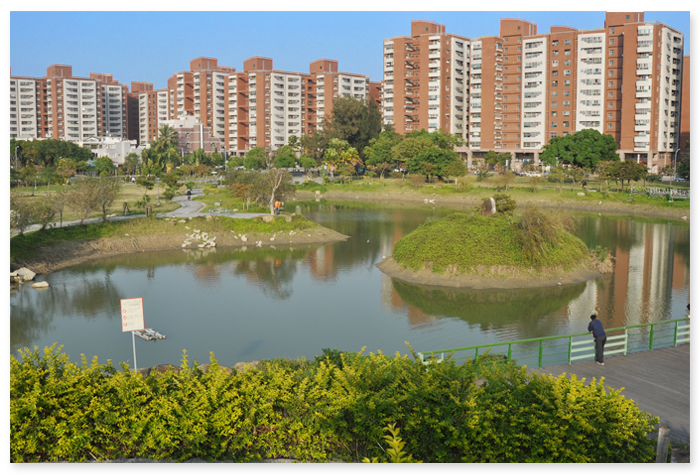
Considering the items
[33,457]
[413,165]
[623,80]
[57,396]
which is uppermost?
[623,80]

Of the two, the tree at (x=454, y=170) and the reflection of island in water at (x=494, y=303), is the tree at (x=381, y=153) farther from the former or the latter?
the reflection of island in water at (x=494, y=303)

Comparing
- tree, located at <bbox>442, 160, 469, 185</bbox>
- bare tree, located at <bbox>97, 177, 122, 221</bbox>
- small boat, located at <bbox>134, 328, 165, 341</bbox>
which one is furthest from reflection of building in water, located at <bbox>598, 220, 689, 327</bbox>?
tree, located at <bbox>442, 160, 469, 185</bbox>

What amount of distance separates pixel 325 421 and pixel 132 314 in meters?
6.14

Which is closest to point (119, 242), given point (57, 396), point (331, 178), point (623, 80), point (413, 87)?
point (57, 396)

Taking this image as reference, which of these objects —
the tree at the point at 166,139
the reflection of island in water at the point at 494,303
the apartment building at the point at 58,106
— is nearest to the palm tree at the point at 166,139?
the tree at the point at 166,139

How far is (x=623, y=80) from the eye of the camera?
7650 centimetres

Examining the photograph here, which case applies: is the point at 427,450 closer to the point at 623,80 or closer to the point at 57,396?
the point at 57,396

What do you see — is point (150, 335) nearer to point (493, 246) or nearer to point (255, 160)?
point (493, 246)

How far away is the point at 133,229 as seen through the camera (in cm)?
3309

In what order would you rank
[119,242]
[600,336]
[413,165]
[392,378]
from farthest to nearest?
[413,165] < [119,242] < [600,336] < [392,378]

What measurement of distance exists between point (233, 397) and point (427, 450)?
2.49 m

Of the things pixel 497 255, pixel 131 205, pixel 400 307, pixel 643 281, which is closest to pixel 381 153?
pixel 131 205

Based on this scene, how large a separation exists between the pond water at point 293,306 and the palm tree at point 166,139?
2693 inches

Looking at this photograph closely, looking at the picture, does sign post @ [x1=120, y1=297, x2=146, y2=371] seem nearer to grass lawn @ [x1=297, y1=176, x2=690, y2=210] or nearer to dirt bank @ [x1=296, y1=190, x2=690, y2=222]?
dirt bank @ [x1=296, y1=190, x2=690, y2=222]
